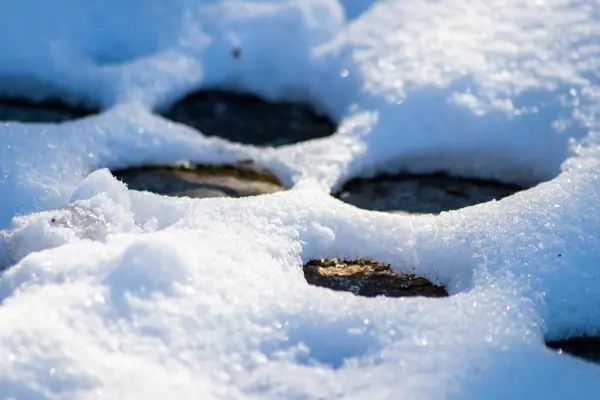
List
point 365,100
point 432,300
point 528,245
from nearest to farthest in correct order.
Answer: point 432,300 < point 528,245 < point 365,100

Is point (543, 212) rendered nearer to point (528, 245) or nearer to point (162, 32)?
point (528, 245)

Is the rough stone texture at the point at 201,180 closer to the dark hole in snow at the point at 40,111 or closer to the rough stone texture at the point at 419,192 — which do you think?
the rough stone texture at the point at 419,192

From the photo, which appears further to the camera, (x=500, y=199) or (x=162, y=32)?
(x=162, y=32)

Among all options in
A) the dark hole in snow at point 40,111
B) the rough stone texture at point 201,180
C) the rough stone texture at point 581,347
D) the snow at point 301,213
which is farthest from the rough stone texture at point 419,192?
the dark hole in snow at point 40,111

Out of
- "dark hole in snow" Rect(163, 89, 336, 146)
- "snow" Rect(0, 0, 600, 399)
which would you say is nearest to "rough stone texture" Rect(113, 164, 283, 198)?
"snow" Rect(0, 0, 600, 399)

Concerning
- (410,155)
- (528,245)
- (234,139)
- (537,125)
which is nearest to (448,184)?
(410,155)

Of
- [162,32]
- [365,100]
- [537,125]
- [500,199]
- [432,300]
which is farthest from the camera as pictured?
[162,32]

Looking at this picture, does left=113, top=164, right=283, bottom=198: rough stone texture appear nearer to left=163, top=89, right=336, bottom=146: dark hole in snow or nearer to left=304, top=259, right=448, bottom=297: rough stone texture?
left=163, top=89, right=336, bottom=146: dark hole in snow
